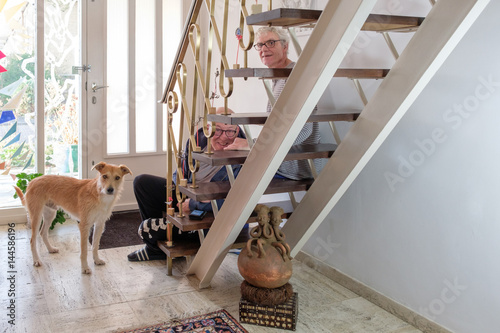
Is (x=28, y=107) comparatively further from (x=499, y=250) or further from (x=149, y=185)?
(x=499, y=250)

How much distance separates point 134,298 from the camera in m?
3.10

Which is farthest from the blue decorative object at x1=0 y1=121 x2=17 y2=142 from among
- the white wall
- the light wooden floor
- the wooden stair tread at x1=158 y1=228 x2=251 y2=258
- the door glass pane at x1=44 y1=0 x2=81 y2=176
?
the white wall

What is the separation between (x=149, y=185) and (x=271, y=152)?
157 centimetres

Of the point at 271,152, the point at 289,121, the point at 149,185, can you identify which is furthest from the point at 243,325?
the point at 149,185

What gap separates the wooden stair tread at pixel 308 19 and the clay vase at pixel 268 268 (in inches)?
45.4

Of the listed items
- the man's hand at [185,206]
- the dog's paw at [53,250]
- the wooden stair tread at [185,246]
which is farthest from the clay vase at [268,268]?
the dog's paw at [53,250]

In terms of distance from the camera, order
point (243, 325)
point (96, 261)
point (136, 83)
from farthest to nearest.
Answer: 1. point (136, 83)
2. point (96, 261)
3. point (243, 325)

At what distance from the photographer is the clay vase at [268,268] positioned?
2777 millimetres

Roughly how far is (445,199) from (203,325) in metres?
1.36

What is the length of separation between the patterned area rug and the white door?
2.49m

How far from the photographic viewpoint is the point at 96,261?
11.9 ft

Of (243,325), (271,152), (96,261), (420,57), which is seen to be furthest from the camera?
(96,261)

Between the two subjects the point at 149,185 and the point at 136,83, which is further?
the point at 136,83

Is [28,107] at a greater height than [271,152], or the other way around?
[28,107]
